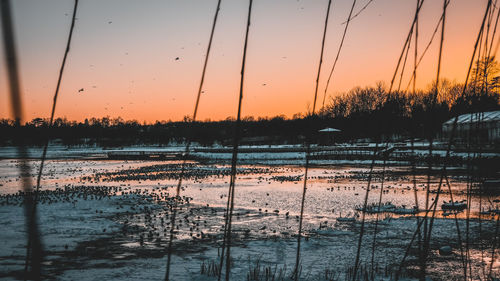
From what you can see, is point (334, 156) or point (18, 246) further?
point (334, 156)

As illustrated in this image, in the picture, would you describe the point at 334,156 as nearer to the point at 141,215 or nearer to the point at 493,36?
the point at 141,215

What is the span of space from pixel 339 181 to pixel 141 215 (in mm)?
11898

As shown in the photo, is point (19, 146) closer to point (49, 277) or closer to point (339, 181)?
point (49, 277)

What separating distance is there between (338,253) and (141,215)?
6421mm

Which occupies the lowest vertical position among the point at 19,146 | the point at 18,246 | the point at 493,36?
the point at 18,246

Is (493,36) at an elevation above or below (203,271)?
above

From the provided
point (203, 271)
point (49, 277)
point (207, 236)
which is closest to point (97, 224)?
point (207, 236)

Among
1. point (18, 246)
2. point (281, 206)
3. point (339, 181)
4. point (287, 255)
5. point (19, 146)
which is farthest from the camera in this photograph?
point (339, 181)

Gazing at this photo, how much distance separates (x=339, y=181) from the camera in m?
21.1

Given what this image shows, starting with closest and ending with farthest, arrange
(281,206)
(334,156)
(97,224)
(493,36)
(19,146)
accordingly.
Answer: (19,146) → (493,36) → (97,224) → (281,206) → (334,156)

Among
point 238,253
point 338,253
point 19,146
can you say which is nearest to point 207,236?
point 238,253

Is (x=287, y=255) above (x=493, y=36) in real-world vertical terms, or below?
below

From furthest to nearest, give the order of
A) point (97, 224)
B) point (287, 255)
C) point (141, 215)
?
point (141, 215) < point (97, 224) < point (287, 255)

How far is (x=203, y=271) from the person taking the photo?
6680 millimetres
